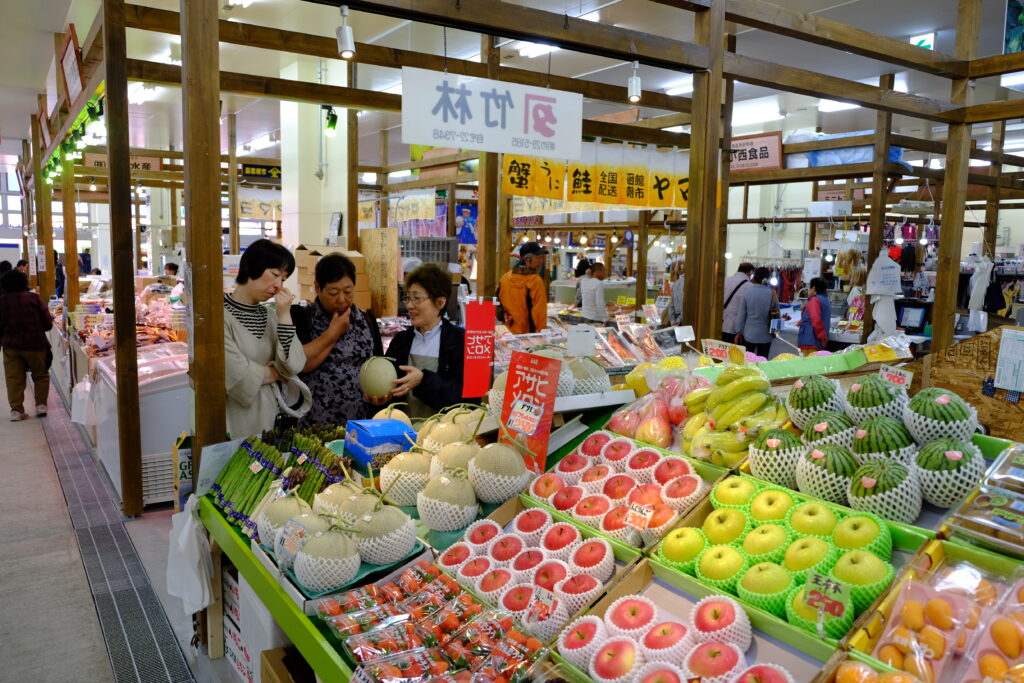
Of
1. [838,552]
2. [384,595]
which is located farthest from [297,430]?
[838,552]

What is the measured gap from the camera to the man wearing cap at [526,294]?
7570 millimetres

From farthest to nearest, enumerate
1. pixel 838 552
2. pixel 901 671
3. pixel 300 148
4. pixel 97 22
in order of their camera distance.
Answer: pixel 300 148 < pixel 97 22 < pixel 838 552 < pixel 901 671

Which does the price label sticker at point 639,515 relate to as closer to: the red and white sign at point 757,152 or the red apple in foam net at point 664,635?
the red apple in foam net at point 664,635

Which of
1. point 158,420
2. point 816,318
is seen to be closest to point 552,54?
point 816,318

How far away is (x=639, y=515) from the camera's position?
Answer: 2.26 m

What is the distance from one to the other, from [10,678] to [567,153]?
3761 millimetres

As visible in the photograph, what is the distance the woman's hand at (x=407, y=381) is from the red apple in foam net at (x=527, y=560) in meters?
1.64

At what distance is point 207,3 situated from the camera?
9.16 ft

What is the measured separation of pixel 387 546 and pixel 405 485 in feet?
1.48

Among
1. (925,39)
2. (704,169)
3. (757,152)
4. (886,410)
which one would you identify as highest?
(925,39)

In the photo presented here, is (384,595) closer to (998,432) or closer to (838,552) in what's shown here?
(838,552)

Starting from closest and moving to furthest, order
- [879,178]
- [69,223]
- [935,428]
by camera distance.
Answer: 1. [935,428]
2. [879,178]
3. [69,223]

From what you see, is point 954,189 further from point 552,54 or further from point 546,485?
point 546,485

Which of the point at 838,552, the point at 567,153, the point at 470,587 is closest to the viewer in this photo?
the point at 838,552
